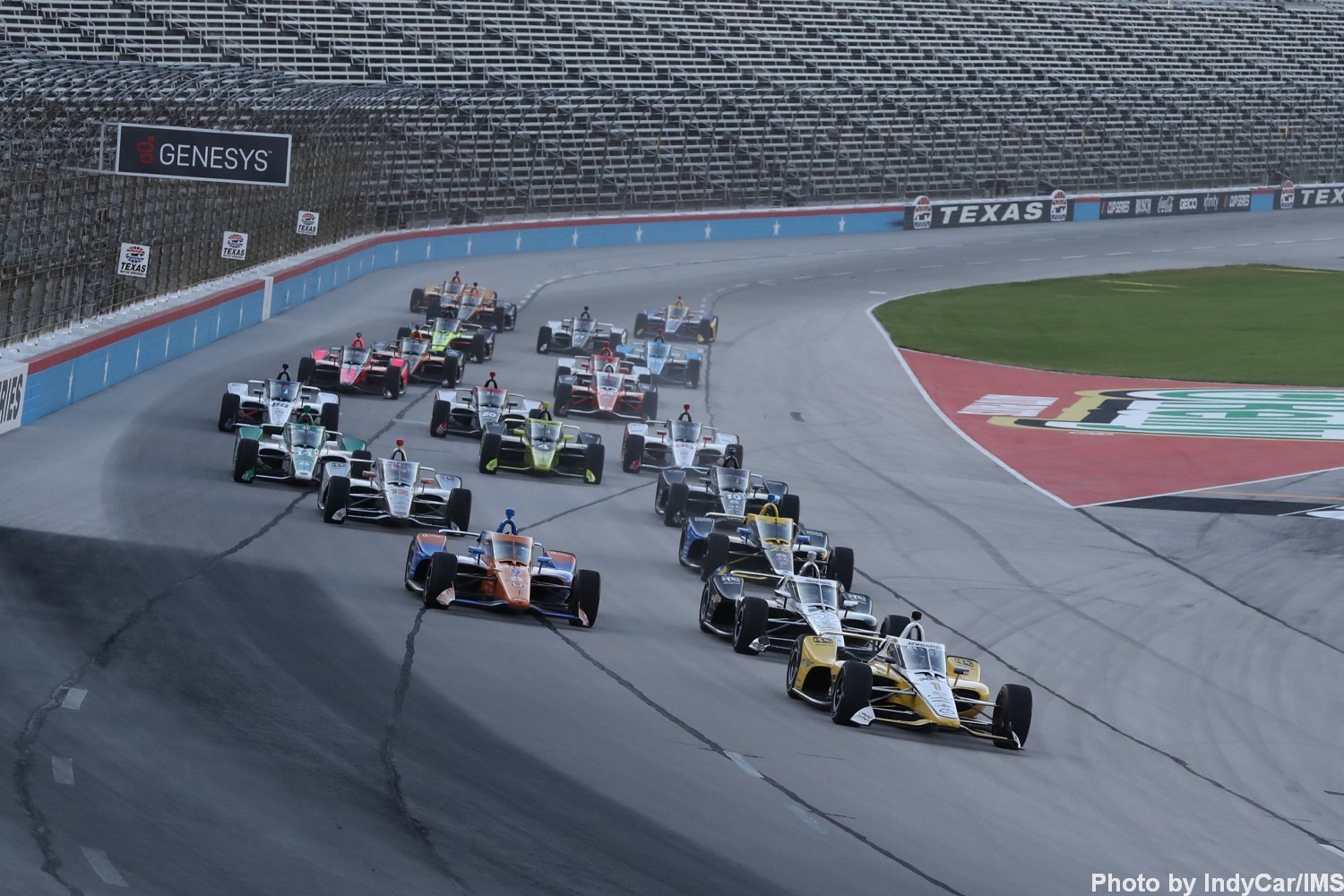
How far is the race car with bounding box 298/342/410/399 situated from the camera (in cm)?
3228

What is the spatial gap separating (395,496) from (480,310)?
2021 cm

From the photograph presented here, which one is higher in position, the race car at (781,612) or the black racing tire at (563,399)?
the race car at (781,612)

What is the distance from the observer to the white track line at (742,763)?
14.1m

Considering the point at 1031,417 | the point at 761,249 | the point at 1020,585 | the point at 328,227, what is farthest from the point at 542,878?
the point at 761,249

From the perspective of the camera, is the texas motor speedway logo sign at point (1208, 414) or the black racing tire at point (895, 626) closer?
the black racing tire at point (895, 626)

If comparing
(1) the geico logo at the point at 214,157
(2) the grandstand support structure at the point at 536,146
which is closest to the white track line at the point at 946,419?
(2) the grandstand support structure at the point at 536,146

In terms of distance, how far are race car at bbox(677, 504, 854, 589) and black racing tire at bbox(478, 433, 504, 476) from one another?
16.0 feet

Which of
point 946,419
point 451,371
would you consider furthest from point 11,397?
point 946,419

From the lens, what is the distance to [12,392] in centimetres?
2605

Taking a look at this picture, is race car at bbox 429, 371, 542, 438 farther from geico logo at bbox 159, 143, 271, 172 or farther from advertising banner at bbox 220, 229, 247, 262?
advertising banner at bbox 220, 229, 247, 262

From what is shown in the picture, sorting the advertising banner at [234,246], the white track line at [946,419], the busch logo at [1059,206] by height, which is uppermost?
the busch logo at [1059,206]

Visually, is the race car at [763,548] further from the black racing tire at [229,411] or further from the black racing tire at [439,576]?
the black racing tire at [229,411]

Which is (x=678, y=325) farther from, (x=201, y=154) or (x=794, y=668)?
(x=794, y=668)

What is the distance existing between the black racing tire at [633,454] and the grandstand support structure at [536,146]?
9.62 metres
